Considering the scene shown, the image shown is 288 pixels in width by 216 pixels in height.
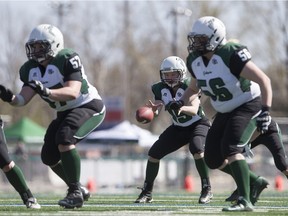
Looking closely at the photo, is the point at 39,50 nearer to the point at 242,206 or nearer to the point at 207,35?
the point at 207,35

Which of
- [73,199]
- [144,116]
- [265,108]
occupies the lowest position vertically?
[73,199]

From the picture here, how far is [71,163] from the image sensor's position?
905cm

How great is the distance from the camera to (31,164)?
24891mm

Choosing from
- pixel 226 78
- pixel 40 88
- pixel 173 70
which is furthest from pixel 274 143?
pixel 40 88

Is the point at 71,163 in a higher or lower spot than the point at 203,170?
higher

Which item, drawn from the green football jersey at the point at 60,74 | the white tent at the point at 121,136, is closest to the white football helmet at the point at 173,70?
the green football jersey at the point at 60,74

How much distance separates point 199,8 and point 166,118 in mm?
12990

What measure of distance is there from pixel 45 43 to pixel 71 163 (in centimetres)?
115

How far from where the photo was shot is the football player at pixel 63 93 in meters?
8.97

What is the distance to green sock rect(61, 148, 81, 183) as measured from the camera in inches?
356

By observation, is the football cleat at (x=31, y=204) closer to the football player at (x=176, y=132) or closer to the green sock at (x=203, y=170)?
the football player at (x=176, y=132)

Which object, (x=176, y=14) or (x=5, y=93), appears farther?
(x=176, y=14)

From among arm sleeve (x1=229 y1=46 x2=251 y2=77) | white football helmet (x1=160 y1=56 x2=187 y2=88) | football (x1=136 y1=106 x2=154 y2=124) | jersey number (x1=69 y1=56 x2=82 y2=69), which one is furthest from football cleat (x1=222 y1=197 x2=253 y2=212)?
white football helmet (x1=160 y1=56 x2=187 y2=88)

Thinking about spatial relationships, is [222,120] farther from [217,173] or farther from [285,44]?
[285,44]
